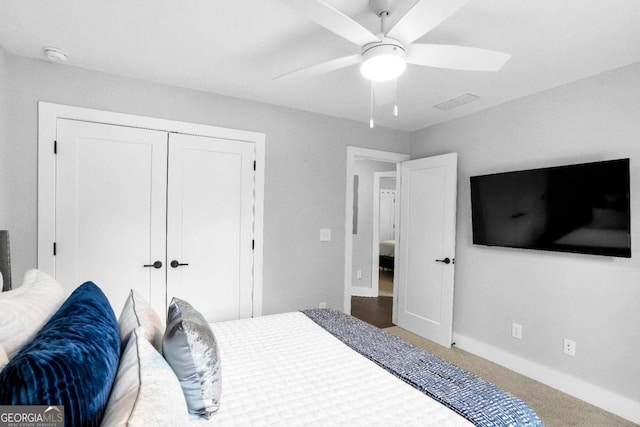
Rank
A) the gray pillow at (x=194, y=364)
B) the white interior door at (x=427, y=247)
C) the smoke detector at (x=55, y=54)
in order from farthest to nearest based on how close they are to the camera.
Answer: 1. the white interior door at (x=427, y=247)
2. the smoke detector at (x=55, y=54)
3. the gray pillow at (x=194, y=364)

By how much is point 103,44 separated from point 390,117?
8.74ft

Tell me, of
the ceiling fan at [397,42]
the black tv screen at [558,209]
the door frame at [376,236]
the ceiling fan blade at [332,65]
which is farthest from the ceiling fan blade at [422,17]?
the door frame at [376,236]

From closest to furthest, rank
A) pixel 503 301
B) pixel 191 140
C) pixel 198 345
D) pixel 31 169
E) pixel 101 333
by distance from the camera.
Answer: pixel 101 333, pixel 198 345, pixel 31 169, pixel 191 140, pixel 503 301

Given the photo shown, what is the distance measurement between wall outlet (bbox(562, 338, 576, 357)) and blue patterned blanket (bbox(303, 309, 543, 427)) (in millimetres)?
1649

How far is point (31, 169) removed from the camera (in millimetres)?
2340

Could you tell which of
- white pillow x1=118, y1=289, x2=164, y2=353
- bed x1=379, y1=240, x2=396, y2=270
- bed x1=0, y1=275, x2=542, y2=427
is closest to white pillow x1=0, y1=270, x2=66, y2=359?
bed x1=0, y1=275, x2=542, y2=427

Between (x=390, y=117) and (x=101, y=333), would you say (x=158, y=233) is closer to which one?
(x=101, y=333)

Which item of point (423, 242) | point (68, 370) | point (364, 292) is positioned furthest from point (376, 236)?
point (68, 370)

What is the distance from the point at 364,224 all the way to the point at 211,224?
333 centimetres

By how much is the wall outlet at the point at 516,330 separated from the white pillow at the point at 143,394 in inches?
119

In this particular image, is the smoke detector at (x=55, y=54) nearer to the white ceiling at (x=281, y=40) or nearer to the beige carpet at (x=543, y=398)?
the white ceiling at (x=281, y=40)

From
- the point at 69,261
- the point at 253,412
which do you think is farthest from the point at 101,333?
the point at 69,261

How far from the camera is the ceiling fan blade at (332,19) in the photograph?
1.28m

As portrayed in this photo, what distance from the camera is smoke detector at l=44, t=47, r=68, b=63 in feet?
Answer: 7.15
